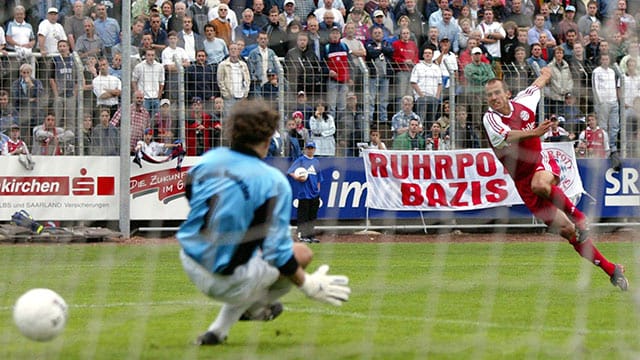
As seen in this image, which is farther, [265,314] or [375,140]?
[375,140]

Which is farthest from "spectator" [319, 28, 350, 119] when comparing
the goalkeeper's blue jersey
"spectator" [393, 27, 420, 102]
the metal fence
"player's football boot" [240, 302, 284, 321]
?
the goalkeeper's blue jersey

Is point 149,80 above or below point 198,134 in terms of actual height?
above

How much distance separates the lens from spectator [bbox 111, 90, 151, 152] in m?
18.3

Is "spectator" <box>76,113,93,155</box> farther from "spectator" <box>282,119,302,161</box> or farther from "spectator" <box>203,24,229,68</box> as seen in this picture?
"spectator" <box>282,119,302,161</box>

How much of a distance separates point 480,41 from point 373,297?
5.97m

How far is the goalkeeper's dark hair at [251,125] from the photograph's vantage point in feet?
22.8

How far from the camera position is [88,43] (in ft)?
53.8

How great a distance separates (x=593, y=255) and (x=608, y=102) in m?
7.44

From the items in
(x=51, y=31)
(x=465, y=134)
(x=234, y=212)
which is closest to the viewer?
(x=234, y=212)

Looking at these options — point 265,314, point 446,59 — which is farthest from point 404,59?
point 265,314

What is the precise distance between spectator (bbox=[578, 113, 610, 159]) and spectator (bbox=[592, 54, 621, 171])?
11 cm

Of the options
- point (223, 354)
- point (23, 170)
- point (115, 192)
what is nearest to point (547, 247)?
point (115, 192)

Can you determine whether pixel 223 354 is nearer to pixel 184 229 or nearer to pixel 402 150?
pixel 184 229

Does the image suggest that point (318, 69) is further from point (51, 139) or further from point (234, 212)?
point (234, 212)
